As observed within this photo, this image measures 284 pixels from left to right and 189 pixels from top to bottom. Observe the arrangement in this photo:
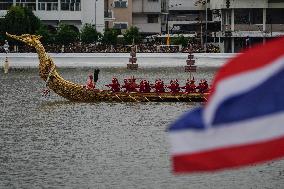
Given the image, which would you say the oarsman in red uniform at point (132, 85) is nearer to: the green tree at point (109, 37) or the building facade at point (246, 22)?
the building facade at point (246, 22)

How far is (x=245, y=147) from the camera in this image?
5.74m

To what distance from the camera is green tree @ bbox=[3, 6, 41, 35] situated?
211 feet

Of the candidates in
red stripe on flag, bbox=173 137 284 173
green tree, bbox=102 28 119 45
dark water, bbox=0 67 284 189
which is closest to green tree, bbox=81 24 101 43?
green tree, bbox=102 28 119 45

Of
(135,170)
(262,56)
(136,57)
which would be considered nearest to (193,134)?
(262,56)

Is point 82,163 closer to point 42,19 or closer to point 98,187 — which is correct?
point 98,187

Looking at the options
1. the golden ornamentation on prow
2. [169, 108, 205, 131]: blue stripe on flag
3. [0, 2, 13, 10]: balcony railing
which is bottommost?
the golden ornamentation on prow

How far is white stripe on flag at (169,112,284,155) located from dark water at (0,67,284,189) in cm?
898

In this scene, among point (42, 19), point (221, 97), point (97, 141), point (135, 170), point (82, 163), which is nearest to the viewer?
point (221, 97)

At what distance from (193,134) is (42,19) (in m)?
68.1

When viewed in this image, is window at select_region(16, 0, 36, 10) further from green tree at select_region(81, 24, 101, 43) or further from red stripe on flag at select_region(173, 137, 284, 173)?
red stripe on flag at select_region(173, 137, 284, 173)

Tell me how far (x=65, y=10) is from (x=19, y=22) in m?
8.80

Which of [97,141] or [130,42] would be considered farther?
[130,42]

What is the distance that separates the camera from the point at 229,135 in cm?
577

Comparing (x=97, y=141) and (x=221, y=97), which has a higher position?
(x=221, y=97)
